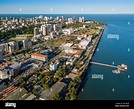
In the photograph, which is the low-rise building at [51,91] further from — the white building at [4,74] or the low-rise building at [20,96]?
the white building at [4,74]

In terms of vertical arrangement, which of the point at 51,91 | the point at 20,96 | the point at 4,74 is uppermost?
the point at 20,96

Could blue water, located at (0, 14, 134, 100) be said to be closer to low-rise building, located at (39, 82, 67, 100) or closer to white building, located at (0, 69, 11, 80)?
low-rise building, located at (39, 82, 67, 100)

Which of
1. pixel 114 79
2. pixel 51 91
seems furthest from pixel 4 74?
pixel 114 79

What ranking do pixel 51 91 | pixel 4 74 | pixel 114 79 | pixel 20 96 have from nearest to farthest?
pixel 20 96 < pixel 51 91 < pixel 114 79 < pixel 4 74

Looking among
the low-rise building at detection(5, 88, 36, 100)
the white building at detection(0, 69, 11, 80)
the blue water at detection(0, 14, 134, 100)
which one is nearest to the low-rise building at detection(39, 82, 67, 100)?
the low-rise building at detection(5, 88, 36, 100)

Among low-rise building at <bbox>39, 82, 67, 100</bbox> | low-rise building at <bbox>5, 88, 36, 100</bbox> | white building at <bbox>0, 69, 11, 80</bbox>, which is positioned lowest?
white building at <bbox>0, 69, 11, 80</bbox>

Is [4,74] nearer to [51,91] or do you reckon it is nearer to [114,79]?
[51,91]

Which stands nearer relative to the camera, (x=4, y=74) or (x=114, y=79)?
(x=114, y=79)

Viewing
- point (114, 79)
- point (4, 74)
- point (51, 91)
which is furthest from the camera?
point (4, 74)

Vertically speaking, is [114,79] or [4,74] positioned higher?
[114,79]
